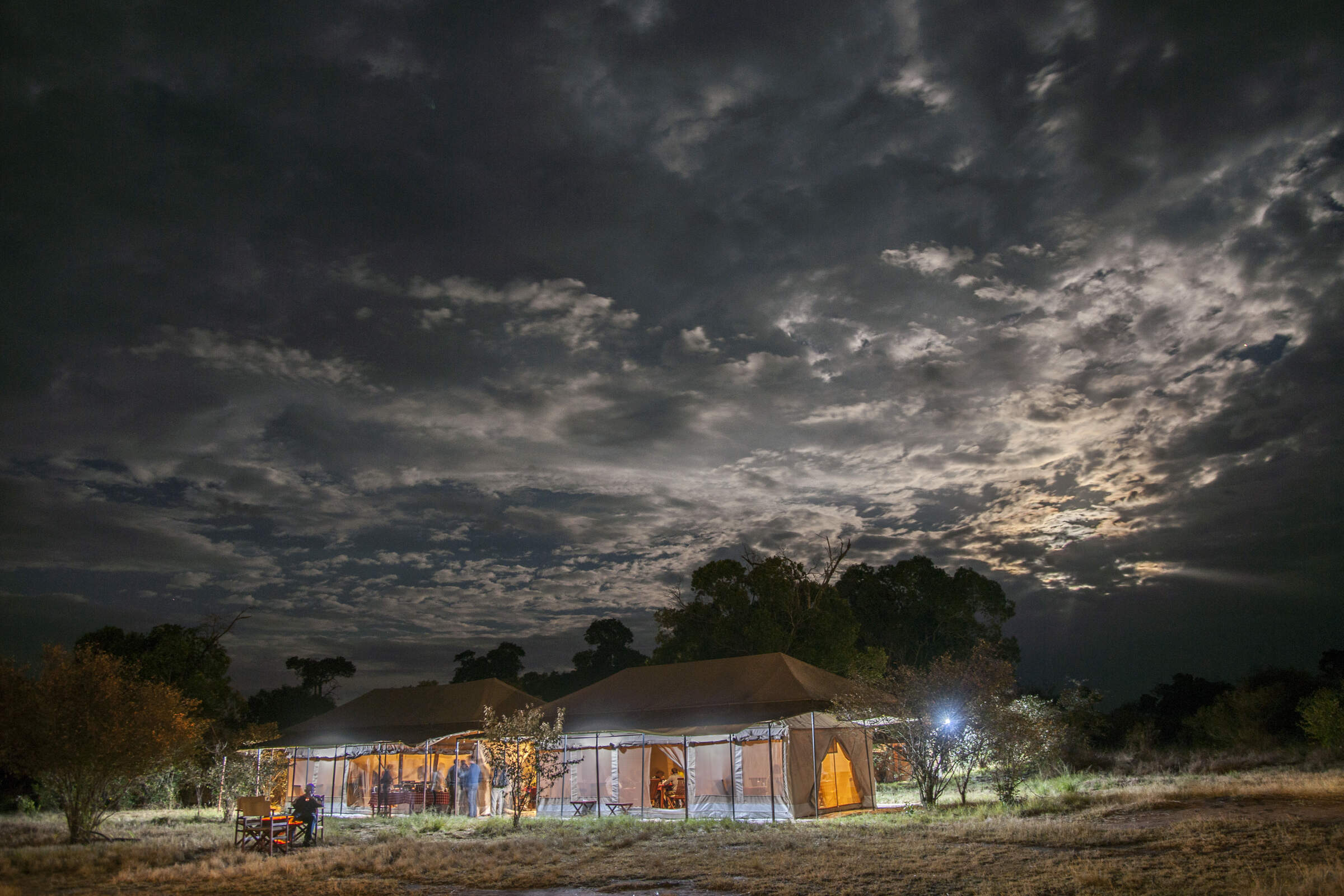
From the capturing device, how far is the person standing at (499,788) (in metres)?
21.0

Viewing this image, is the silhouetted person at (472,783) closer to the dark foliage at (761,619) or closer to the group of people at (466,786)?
the group of people at (466,786)

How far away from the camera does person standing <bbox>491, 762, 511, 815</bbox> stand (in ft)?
68.7

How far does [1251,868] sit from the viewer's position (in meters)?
9.36

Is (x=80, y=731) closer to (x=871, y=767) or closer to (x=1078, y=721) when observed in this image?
(x=871, y=767)

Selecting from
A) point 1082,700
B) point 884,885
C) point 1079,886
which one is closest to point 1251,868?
point 1079,886

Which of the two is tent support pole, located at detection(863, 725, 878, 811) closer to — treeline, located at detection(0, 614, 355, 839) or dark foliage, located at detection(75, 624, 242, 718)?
treeline, located at detection(0, 614, 355, 839)

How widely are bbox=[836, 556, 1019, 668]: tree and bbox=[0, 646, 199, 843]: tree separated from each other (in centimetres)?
4239

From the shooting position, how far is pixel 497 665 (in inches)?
2539

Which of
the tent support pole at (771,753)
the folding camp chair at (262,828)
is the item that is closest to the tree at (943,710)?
the tent support pole at (771,753)

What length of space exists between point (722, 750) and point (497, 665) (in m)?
44.0

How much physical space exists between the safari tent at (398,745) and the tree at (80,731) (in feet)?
19.2

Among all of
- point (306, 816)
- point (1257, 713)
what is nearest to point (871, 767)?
point (306, 816)

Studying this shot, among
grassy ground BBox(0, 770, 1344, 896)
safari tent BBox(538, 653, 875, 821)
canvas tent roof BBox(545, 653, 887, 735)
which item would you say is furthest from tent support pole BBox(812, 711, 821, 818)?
grassy ground BBox(0, 770, 1344, 896)

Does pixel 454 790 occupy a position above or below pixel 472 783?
below
